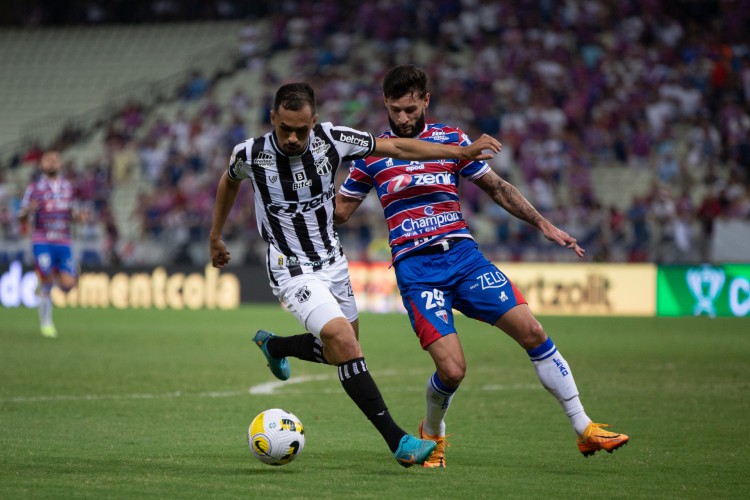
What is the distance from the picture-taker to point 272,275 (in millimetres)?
7094

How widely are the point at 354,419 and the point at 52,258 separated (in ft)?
31.6

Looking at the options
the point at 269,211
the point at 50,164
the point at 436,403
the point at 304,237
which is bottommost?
the point at 436,403

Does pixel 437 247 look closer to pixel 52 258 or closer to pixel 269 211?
pixel 269 211

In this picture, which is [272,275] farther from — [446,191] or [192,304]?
[192,304]

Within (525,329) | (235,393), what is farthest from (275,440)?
(235,393)

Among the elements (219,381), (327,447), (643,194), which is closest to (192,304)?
(643,194)

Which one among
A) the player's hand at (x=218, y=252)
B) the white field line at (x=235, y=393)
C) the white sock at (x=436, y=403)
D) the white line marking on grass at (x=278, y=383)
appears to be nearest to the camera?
the white sock at (x=436, y=403)

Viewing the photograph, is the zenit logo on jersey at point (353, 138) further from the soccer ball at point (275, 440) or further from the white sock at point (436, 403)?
the soccer ball at point (275, 440)

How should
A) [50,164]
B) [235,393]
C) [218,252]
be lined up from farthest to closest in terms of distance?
[50,164] < [235,393] < [218,252]

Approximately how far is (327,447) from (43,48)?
33.0 metres

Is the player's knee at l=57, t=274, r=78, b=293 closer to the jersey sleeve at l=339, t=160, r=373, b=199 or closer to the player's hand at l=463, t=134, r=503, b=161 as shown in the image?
the jersey sleeve at l=339, t=160, r=373, b=199

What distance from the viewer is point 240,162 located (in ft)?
22.6

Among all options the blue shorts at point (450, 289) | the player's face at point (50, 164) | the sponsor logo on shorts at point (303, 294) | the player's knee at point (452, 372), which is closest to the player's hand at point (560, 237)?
the blue shorts at point (450, 289)

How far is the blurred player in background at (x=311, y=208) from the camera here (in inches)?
261
